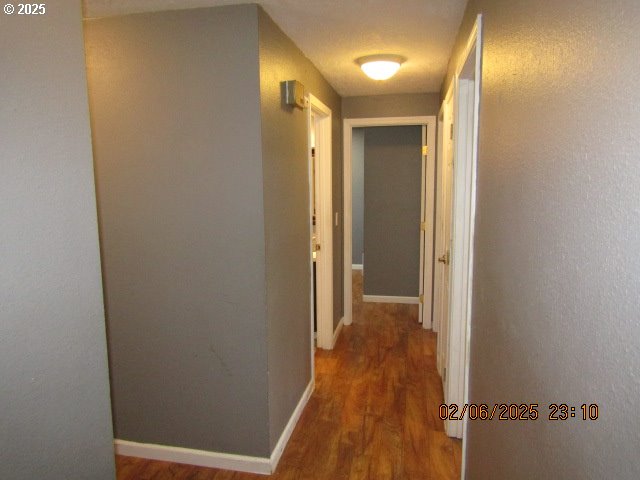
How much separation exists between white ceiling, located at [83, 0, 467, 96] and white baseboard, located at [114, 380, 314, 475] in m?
2.24

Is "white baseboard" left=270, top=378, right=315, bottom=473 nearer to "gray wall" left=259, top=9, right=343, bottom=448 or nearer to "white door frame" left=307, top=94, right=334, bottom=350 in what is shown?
"gray wall" left=259, top=9, right=343, bottom=448

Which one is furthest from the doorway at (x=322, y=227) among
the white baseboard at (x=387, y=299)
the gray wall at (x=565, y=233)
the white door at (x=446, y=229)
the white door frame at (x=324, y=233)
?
the gray wall at (x=565, y=233)

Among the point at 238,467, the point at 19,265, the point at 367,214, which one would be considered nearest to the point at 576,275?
the point at 19,265

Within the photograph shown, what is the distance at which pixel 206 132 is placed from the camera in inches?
81.7

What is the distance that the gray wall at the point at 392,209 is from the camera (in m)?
5.12

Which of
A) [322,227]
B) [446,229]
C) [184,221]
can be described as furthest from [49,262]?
[322,227]

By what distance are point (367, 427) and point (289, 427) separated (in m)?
0.49

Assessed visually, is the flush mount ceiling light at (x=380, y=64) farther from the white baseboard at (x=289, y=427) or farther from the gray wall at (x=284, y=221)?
the white baseboard at (x=289, y=427)

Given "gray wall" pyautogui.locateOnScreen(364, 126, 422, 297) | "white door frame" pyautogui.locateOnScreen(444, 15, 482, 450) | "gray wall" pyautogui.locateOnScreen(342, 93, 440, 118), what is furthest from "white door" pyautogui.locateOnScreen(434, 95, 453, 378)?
"gray wall" pyautogui.locateOnScreen(364, 126, 422, 297)

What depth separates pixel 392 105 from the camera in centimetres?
412

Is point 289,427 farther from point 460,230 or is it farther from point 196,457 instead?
point 460,230

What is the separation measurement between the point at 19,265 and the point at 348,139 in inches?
145

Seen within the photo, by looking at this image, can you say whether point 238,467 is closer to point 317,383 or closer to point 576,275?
point 317,383

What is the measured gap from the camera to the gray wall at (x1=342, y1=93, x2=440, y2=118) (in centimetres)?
408
